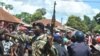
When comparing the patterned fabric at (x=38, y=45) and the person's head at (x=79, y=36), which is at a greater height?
the person's head at (x=79, y=36)

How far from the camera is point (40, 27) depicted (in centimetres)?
1119

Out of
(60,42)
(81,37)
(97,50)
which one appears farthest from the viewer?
(60,42)

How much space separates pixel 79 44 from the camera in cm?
1067

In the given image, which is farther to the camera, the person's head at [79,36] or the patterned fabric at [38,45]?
the patterned fabric at [38,45]

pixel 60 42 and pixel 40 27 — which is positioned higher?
pixel 40 27

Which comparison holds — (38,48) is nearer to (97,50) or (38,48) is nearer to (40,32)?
(40,32)

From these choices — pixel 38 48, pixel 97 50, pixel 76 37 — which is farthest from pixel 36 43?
pixel 97 50

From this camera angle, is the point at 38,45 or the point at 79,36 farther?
the point at 38,45

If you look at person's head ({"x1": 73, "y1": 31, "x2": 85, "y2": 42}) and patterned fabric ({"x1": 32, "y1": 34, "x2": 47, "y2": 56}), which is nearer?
person's head ({"x1": 73, "y1": 31, "x2": 85, "y2": 42})

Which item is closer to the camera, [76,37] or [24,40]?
[76,37]

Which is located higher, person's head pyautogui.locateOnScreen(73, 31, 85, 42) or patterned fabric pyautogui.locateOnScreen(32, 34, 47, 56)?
person's head pyautogui.locateOnScreen(73, 31, 85, 42)

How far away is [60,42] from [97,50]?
123 centimetres

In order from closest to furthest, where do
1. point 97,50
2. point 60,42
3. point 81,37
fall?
point 81,37
point 97,50
point 60,42

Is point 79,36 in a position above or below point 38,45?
above
